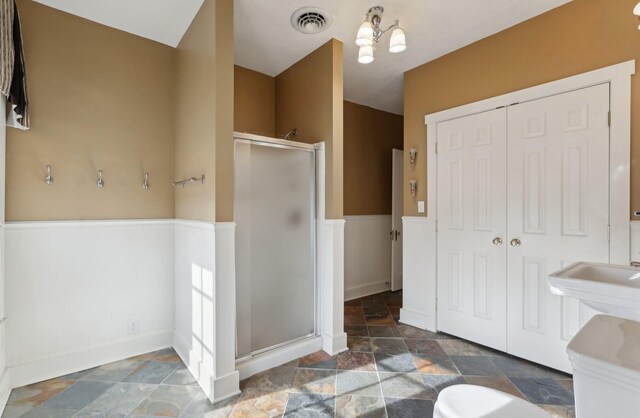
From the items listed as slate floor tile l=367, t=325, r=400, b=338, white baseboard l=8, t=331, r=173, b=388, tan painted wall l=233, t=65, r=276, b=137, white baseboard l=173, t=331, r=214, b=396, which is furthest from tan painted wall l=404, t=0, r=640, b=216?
white baseboard l=8, t=331, r=173, b=388

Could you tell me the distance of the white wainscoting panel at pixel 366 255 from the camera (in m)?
4.03

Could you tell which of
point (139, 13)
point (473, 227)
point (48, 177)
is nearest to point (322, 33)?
point (139, 13)

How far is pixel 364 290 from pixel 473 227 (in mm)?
1891

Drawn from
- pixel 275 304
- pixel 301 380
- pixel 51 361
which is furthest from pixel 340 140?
pixel 51 361

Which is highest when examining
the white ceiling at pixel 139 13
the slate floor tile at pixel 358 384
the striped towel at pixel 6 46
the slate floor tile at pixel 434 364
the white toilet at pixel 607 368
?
the white ceiling at pixel 139 13

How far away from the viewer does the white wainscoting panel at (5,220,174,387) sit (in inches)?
82.5

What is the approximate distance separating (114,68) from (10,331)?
2.04m

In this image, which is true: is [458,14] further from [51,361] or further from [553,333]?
[51,361]

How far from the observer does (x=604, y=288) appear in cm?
97

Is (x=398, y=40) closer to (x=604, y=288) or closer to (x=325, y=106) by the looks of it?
(x=325, y=106)

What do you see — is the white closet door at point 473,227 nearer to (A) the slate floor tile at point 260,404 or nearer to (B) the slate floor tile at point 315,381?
(B) the slate floor tile at point 315,381

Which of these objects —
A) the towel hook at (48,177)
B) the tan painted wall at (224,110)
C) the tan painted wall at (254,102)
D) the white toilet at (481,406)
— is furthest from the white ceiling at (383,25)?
the white toilet at (481,406)

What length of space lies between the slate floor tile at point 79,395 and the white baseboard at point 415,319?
2.57m

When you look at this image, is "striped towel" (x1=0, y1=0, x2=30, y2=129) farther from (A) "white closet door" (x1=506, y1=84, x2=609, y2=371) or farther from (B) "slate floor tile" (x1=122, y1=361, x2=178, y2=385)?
(A) "white closet door" (x1=506, y1=84, x2=609, y2=371)
